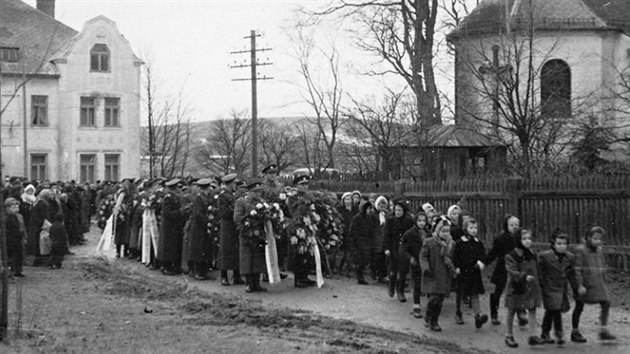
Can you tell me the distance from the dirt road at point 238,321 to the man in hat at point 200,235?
0.61 m

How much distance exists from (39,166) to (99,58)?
24.6 feet

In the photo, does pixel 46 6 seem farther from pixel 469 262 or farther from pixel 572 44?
pixel 469 262

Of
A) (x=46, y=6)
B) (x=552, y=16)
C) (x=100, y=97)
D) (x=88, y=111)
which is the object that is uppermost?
(x=46, y=6)

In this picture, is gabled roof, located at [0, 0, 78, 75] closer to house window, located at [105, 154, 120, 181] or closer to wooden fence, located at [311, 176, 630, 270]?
house window, located at [105, 154, 120, 181]

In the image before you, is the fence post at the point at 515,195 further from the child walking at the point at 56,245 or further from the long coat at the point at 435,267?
the child walking at the point at 56,245

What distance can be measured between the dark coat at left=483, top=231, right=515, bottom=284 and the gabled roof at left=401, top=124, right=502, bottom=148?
13682 mm

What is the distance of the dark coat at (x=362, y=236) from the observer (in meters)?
16.4

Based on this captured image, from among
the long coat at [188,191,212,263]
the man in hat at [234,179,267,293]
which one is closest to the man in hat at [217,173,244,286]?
the man in hat at [234,179,267,293]

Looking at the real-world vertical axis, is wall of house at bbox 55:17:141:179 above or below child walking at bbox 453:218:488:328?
above

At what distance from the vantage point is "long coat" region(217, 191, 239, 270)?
16453 mm

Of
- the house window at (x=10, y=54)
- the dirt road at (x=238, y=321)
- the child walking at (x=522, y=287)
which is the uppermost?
the house window at (x=10, y=54)

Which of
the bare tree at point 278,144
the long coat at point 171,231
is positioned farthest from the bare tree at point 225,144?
the long coat at point 171,231

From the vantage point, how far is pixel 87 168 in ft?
168

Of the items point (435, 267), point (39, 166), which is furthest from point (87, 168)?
point (435, 267)
